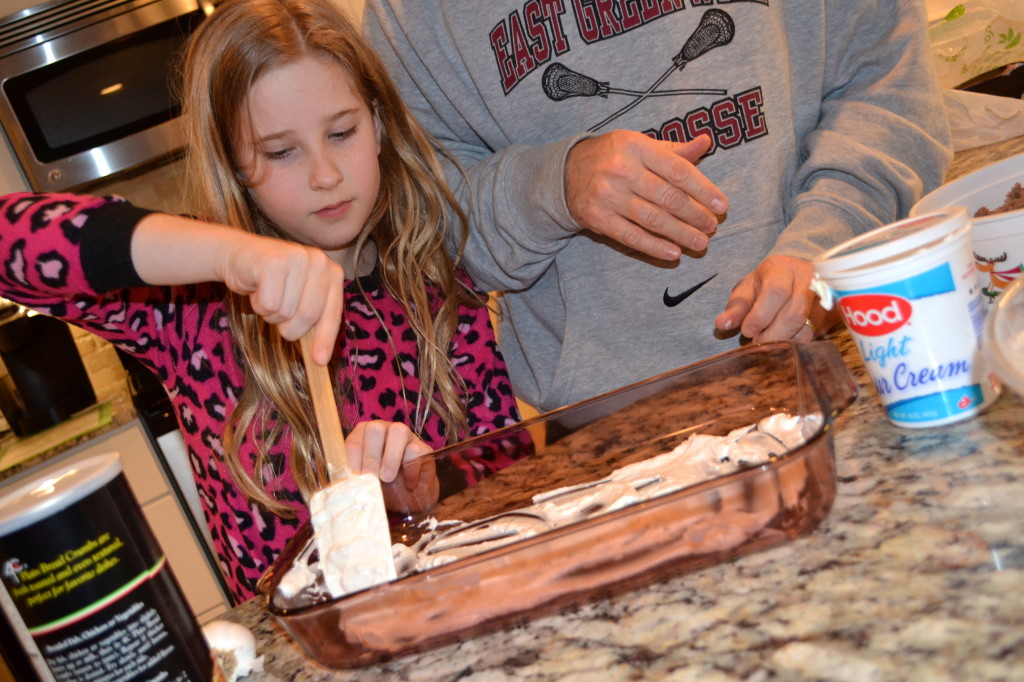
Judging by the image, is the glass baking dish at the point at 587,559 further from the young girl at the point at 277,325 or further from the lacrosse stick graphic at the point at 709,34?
the lacrosse stick graphic at the point at 709,34

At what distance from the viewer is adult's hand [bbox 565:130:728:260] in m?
0.99

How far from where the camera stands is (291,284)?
745 mm

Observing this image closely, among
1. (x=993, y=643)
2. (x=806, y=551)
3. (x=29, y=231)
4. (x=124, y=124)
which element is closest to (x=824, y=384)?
(x=806, y=551)

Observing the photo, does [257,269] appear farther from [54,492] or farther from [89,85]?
[89,85]

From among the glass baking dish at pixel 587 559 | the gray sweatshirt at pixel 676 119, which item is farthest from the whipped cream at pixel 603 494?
the gray sweatshirt at pixel 676 119

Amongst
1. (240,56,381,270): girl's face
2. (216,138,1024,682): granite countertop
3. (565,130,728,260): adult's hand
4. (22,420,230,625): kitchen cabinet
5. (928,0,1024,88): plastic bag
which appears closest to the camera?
(216,138,1024,682): granite countertop

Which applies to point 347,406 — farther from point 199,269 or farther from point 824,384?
point 824,384

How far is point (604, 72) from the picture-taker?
3.84 ft

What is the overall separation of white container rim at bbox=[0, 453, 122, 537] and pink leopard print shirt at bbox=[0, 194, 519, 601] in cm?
35

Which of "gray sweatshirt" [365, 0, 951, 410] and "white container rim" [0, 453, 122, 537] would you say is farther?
"gray sweatshirt" [365, 0, 951, 410]

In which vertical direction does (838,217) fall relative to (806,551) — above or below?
above

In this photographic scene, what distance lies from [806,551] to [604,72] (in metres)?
A: 0.78

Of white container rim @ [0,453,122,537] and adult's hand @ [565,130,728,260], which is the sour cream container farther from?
white container rim @ [0,453,122,537]

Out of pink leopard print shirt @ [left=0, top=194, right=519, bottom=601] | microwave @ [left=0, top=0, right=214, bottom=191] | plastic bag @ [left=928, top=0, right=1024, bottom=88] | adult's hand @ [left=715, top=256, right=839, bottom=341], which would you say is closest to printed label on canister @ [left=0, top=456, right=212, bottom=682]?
pink leopard print shirt @ [left=0, top=194, right=519, bottom=601]
